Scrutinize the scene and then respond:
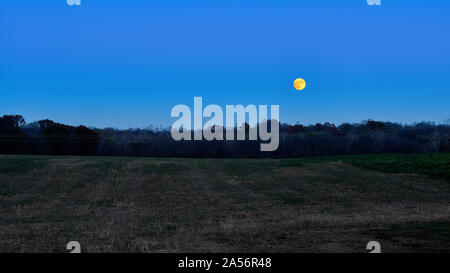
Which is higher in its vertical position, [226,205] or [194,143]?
[194,143]

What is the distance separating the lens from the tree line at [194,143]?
73.3 meters

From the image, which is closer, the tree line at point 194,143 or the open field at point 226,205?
the open field at point 226,205

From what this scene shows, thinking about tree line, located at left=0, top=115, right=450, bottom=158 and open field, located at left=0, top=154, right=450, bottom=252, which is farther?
tree line, located at left=0, top=115, right=450, bottom=158

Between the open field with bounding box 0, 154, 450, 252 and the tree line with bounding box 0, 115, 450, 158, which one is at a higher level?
the tree line with bounding box 0, 115, 450, 158

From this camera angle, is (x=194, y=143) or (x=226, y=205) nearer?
(x=226, y=205)

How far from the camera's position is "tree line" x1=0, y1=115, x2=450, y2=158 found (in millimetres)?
73312

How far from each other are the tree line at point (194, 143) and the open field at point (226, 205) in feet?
90.7

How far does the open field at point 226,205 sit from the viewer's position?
11.2m

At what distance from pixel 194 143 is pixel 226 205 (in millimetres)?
Result: 54165

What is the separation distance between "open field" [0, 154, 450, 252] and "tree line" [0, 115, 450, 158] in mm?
27642

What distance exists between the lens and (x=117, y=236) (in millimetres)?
12508

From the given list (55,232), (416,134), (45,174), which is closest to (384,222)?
(55,232)

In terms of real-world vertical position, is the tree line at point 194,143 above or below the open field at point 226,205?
above

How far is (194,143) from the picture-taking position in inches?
3031
